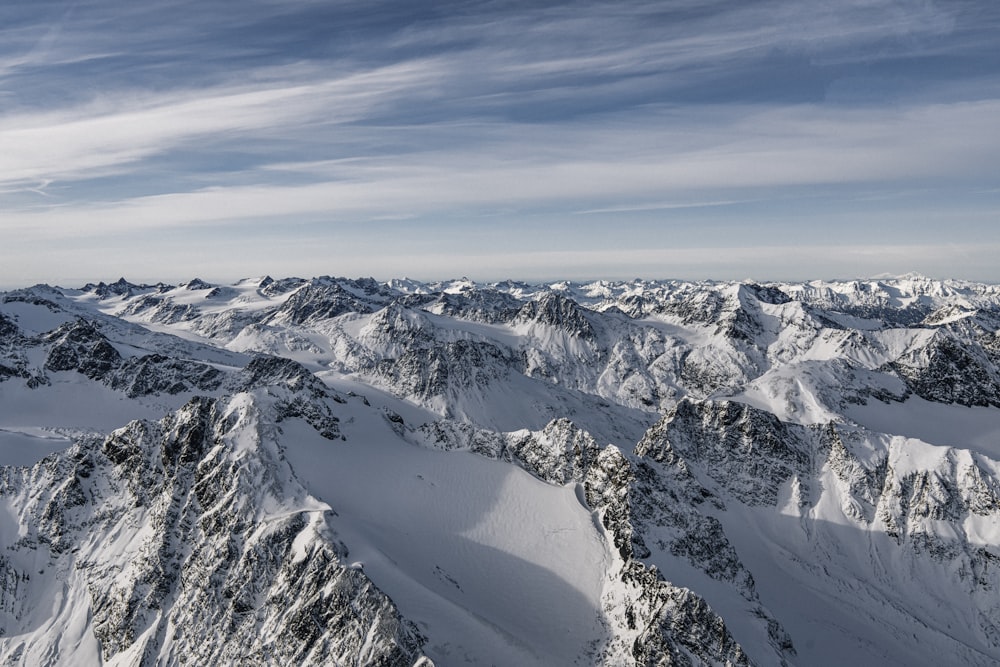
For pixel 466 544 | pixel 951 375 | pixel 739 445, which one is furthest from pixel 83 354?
pixel 951 375

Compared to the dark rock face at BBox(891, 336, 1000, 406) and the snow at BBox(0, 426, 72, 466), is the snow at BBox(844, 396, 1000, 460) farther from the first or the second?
the snow at BBox(0, 426, 72, 466)

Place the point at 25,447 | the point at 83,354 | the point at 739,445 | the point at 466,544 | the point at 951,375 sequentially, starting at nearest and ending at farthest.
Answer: the point at 466,544
the point at 25,447
the point at 739,445
the point at 83,354
the point at 951,375

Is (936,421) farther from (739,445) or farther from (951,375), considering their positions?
(739,445)

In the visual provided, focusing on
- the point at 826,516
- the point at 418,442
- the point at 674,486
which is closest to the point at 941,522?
the point at 826,516

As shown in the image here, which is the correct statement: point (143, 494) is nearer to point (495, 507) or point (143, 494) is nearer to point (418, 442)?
point (418, 442)

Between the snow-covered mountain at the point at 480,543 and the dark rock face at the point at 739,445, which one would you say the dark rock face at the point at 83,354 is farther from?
the dark rock face at the point at 739,445

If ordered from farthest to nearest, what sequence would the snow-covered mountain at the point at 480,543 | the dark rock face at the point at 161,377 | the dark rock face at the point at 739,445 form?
the dark rock face at the point at 161,377, the dark rock face at the point at 739,445, the snow-covered mountain at the point at 480,543

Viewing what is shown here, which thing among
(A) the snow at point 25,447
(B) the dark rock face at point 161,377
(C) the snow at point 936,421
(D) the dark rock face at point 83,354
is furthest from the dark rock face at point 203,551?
(C) the snow at point 936,421

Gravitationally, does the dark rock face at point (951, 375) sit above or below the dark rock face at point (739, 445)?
below

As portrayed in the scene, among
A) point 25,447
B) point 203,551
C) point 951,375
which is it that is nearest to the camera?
point 203,551
